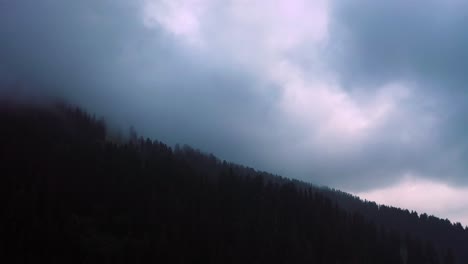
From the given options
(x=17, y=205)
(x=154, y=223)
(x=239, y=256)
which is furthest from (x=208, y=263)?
(x=17, y=205)

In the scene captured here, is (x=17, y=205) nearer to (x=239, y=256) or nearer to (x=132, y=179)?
(x=132, y=179)

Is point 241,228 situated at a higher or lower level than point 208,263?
higher

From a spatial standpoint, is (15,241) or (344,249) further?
(344,249)

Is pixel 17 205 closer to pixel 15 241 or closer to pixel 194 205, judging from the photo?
pixel 15 241

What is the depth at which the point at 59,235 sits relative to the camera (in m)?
141

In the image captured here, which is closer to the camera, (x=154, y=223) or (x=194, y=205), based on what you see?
(x=154, y=223)

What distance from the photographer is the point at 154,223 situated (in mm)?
162250

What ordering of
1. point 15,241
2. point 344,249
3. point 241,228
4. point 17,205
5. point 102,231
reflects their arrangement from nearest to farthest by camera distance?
point 15,241 → point 17,205 → point 102,231 → point 241,228 → point 344,249

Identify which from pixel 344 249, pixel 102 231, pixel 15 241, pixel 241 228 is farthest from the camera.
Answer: pixel 344 249

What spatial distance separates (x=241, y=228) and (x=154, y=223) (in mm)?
26715

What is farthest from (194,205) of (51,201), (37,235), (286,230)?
(37,235)

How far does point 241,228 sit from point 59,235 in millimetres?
54788

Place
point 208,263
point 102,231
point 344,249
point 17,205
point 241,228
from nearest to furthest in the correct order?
point 208,263 → point 17,205 → point 102,231 → point 241,228 → point 344,249

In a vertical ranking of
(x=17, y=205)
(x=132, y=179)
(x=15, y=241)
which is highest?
(x=132, y=179)
